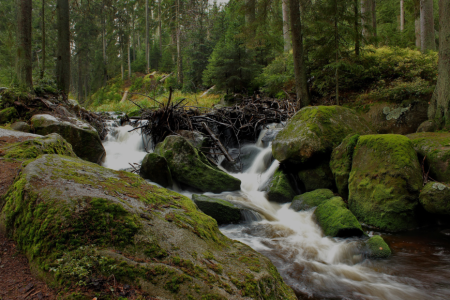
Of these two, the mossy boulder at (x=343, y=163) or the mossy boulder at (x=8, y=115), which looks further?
the mossy boulder at (x=8, y=115)

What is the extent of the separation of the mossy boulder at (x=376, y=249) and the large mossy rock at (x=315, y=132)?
9.05 feet

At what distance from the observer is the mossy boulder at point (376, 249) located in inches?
160

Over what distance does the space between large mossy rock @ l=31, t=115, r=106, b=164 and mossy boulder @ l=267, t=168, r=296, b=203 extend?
539cm

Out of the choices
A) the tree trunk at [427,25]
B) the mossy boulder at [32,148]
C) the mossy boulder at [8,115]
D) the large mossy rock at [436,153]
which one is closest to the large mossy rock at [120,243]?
the mossy boulder at [32,148]

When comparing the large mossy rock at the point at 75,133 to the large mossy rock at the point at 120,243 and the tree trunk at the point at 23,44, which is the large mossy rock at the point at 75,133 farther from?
the large mossy rock at the point at 120,243

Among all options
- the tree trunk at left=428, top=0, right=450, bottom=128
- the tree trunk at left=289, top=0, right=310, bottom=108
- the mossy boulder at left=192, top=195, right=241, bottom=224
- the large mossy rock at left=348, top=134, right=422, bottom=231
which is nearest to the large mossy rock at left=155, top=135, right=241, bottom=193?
the mossy boulder at left=192, top=195, right=241, bottom=224

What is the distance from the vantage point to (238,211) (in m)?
5.61

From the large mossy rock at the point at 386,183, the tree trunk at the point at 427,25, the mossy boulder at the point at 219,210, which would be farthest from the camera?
the tree trunk at the point at 427,25

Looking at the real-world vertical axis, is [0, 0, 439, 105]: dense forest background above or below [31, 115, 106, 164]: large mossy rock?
above

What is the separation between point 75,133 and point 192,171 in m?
3.69

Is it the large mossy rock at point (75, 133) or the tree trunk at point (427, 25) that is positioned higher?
the tree trunk at point (427, 25)

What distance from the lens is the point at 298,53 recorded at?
10.3m

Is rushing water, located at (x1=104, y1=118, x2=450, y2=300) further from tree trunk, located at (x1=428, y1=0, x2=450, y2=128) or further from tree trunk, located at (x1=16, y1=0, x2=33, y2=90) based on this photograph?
tree trunk, located at (x1=16, y1=0, x2=33, y2=90)

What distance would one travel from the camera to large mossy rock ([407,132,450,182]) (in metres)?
5.07
